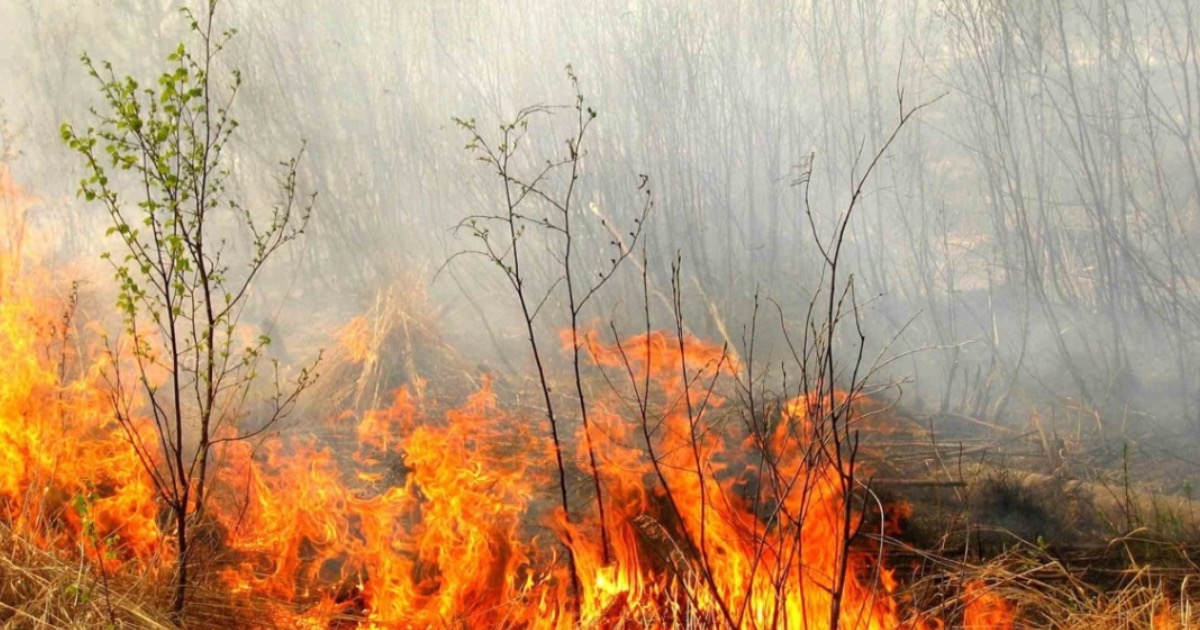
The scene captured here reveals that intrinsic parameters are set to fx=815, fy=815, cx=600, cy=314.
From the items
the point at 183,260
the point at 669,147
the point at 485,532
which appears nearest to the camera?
the point at 183,260

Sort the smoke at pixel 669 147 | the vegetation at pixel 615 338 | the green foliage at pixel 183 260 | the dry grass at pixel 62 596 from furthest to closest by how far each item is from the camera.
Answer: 1. the smoke at pixel 669 147
2. the vegetation at pixel 615 338
3. the dry grass at pixel 62 596
4. the green foliage at pixel 183 260

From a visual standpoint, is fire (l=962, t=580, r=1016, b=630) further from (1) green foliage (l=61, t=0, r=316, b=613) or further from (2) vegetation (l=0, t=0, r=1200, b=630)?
(1) green foliage (l=61, t=0, r=316, b=613)

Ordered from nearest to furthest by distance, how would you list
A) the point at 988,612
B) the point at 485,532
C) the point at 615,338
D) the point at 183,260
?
the point at 183,260, the point at 988,612, the point at 485,532, the point at 615,338

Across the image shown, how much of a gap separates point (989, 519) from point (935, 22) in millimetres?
5009

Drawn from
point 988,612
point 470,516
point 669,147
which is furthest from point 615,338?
point 988,612

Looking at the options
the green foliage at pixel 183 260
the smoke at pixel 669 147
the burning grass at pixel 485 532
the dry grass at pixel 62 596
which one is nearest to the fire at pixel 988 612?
the burning grass at pixel 485 532

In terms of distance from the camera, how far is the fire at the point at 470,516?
3.47 meters

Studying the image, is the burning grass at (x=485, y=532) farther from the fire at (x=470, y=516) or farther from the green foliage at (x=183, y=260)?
the green foliage at (x=183, y=260)

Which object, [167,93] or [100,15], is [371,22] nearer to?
[100,15]

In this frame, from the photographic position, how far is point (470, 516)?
4.21 metres

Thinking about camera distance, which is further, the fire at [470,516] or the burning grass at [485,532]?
the fire at [470,516]

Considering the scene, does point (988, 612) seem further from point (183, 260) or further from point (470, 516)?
point (183, 260)

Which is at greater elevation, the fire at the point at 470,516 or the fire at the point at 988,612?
the fire at the point at 470,516

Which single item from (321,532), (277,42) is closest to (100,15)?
(277,42)
